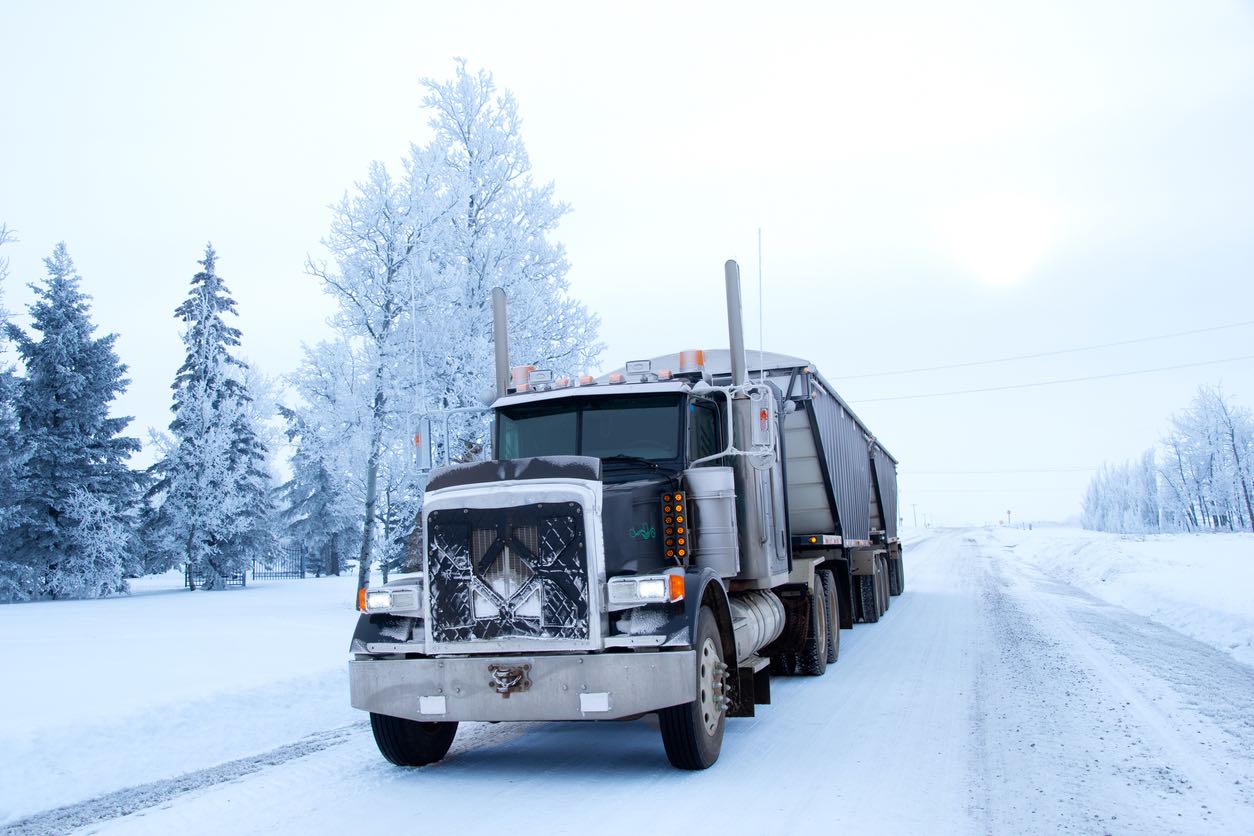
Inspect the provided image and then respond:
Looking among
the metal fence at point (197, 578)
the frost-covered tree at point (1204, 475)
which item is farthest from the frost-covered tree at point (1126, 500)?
the metal fence at point (197, 578)

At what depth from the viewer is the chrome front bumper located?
5.71 meters

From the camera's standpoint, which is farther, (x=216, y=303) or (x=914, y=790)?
(x=216, y=303)

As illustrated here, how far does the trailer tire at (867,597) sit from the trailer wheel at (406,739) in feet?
36.0

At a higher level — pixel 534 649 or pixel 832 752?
pixel 534 649

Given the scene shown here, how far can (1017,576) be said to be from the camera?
2900 cm

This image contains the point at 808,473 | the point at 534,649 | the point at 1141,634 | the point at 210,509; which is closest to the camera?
the point at 534,649

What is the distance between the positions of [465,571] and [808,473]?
7016mm

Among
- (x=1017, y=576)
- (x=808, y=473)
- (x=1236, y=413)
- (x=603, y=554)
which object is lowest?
(x=1017, y=576)

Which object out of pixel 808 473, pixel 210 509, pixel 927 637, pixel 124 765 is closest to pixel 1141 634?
pixel 927 637

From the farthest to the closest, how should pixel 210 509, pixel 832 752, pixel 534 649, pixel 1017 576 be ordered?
pixel 210 509, pixel 1017 576, pixel 832 752, pixel 534 649

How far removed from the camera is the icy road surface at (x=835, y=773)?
16.3 ft

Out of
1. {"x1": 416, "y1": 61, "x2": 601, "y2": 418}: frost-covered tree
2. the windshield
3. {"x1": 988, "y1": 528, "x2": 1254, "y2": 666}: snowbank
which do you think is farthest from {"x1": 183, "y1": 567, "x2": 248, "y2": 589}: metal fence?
the windshield

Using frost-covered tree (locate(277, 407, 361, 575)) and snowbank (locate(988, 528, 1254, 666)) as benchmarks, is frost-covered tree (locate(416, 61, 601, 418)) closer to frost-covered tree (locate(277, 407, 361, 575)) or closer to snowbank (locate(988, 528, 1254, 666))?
snowbank (locate(988, 528, 1254, 666))

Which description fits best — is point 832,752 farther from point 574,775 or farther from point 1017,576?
point 1017,576
